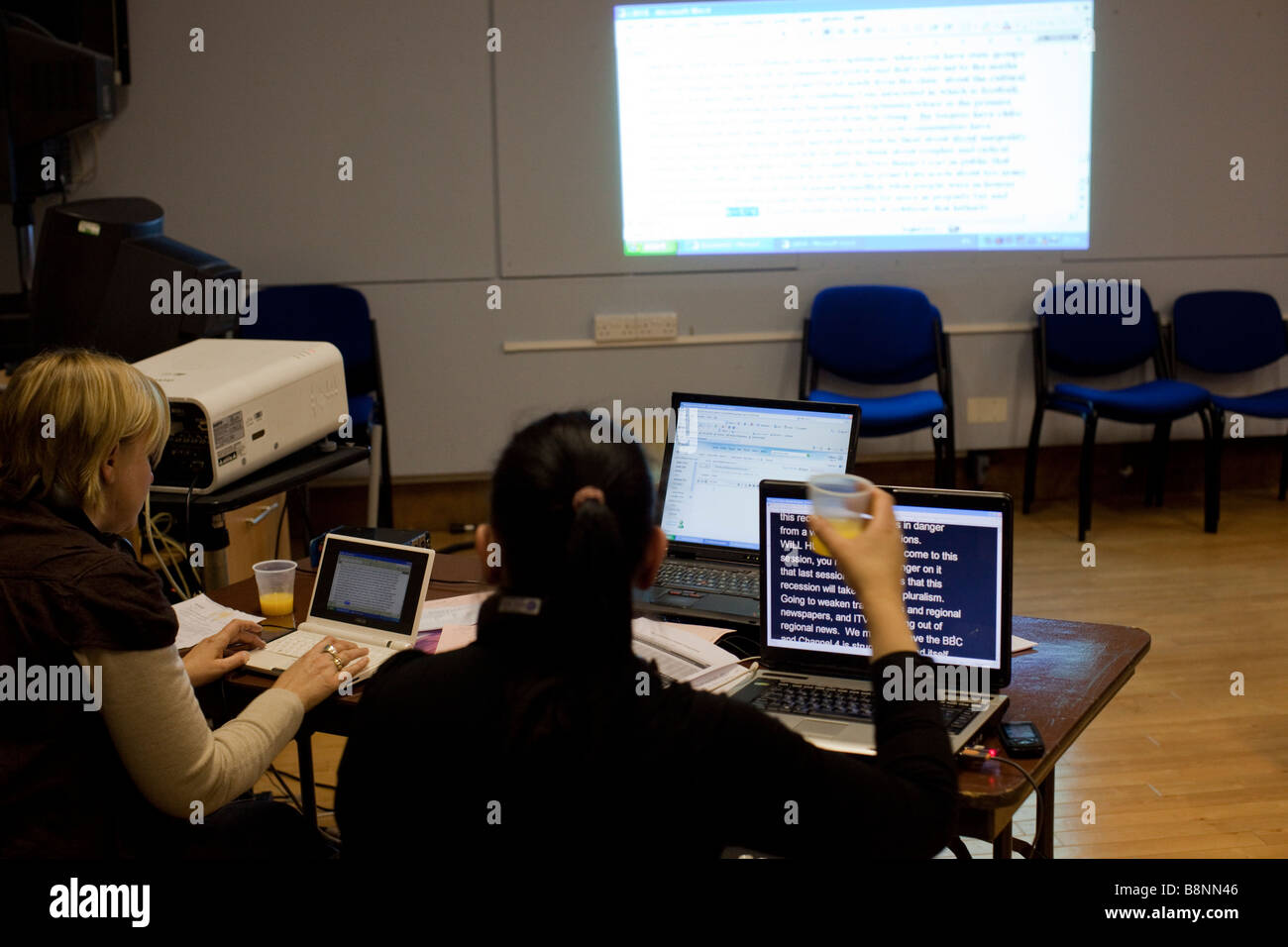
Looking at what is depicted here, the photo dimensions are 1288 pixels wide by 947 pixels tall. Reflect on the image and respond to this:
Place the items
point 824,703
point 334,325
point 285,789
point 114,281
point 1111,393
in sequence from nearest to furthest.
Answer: point 824,703 → point 285,789 → point 114,281 → point 334,325 → point 1111,393

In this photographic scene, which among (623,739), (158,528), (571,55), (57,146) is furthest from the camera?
(571,55)

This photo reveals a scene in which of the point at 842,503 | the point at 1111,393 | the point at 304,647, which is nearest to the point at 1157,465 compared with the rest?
the point at 1111,393

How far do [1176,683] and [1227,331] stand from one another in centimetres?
230

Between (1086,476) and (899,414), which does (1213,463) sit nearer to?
(1086,476)

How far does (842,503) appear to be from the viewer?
4.12ft

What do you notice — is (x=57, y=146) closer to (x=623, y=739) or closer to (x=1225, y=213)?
(x=623, y=739)

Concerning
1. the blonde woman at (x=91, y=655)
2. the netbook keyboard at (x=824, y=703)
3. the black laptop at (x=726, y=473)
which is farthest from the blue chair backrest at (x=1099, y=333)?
the blonde woman at (x=91, y=655)

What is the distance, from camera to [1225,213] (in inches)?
198

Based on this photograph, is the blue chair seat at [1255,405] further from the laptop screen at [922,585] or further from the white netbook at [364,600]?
the white netbook at [364,600]

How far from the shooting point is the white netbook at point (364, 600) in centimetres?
192

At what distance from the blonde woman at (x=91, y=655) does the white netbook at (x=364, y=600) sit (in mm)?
289

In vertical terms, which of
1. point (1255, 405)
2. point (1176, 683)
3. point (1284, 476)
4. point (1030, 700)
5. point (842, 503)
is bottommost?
point (1176, 683)
